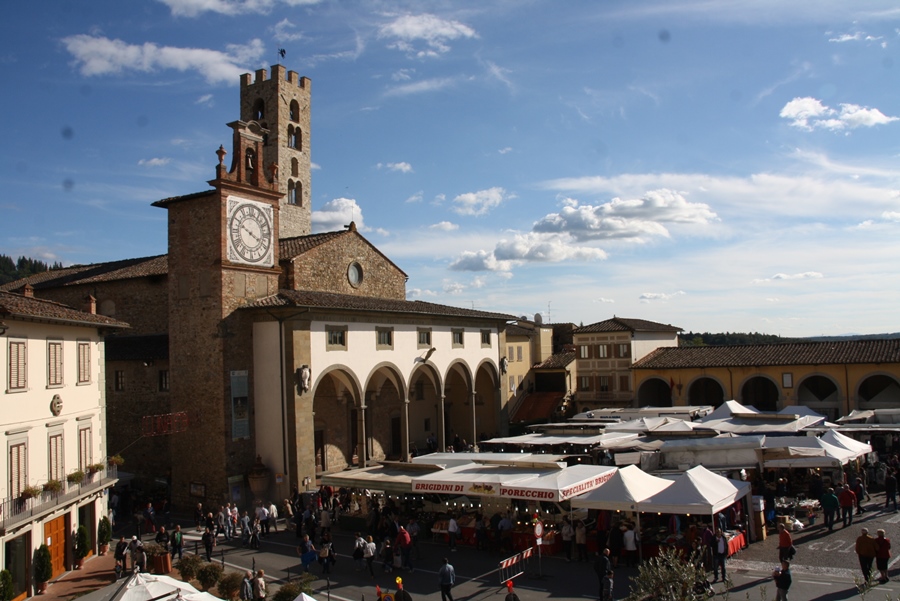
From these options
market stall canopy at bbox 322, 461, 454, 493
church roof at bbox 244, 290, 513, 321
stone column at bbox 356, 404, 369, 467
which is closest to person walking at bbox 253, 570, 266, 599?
market stall canopy at bbox 322, 461, 454, 493

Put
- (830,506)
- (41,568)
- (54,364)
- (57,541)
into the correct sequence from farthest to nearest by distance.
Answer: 1. (54,364)
2. (57,541)
3. (830,506)
4. (41,568)

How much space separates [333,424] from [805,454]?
20160 mm

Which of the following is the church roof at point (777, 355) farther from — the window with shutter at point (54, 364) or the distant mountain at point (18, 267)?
the distant mountain at point (18, 267)

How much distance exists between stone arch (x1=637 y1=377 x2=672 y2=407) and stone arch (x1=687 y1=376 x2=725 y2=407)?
4.74ft

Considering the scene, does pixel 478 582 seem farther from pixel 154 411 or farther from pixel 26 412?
pixel 154 411

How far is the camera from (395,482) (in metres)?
22.3

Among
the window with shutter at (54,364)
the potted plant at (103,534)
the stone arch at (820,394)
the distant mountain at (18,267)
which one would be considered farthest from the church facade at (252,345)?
the distant mountain at (18,267)

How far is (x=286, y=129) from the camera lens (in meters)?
53.8

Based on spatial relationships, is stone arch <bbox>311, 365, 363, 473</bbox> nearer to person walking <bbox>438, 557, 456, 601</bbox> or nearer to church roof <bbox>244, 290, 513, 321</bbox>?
church roof <bbox>244, 290, 513, 321</bbox>

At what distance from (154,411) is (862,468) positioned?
26.6 meters

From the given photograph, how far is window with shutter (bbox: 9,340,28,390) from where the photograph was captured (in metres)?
17.9

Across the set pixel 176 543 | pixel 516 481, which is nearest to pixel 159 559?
pixel 176 543

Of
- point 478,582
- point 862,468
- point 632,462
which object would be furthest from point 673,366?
point 478,582

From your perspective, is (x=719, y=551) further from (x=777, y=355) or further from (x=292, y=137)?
(x=292, y=137)
